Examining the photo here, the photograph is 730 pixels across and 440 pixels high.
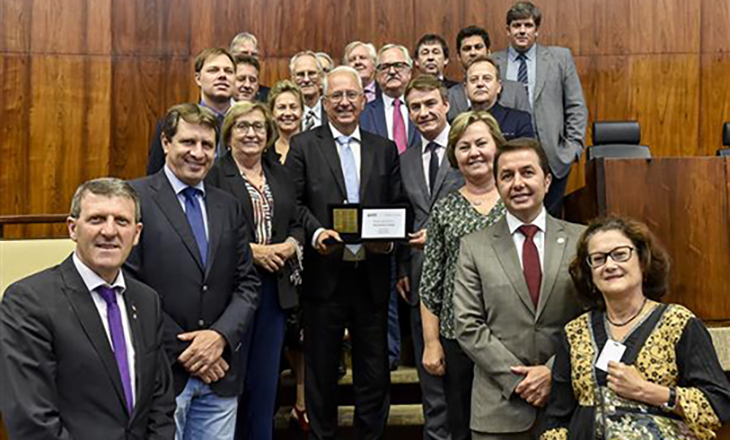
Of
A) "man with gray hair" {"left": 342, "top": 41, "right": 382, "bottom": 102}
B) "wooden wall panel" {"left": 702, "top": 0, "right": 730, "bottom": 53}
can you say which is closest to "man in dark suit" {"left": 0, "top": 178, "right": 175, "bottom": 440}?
"man with gray hair" {"left": 342, "top": 41, "right": 382, "bottom": 102}

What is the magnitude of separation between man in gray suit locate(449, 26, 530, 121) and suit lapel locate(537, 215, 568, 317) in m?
1.53

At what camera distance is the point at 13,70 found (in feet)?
18.3

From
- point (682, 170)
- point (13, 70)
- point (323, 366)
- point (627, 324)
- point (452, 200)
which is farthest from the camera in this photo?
point (13, 70)

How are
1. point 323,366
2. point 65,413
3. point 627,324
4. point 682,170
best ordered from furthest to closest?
point 682,170 < point 323,366 < point 627,324 < point 65,413

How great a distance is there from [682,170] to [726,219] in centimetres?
27

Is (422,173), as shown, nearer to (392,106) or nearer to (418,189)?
(418,189)

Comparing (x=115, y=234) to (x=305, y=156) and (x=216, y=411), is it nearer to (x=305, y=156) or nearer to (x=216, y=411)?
(x=216, y=411)

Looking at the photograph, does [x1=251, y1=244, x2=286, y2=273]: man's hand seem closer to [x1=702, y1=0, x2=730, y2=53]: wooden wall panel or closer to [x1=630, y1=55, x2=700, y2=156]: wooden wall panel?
[x1=630, y1=55, x2=700, y2=156]: wooden wall panel

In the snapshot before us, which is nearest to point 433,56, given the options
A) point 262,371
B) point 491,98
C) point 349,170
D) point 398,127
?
point 398,127

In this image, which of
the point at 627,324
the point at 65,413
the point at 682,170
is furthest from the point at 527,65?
the point at 65,413

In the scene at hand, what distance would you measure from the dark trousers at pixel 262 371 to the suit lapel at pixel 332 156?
516 mm

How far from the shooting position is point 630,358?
214cm

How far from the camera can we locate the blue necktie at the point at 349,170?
3.32m

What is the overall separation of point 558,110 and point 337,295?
6.23ft
